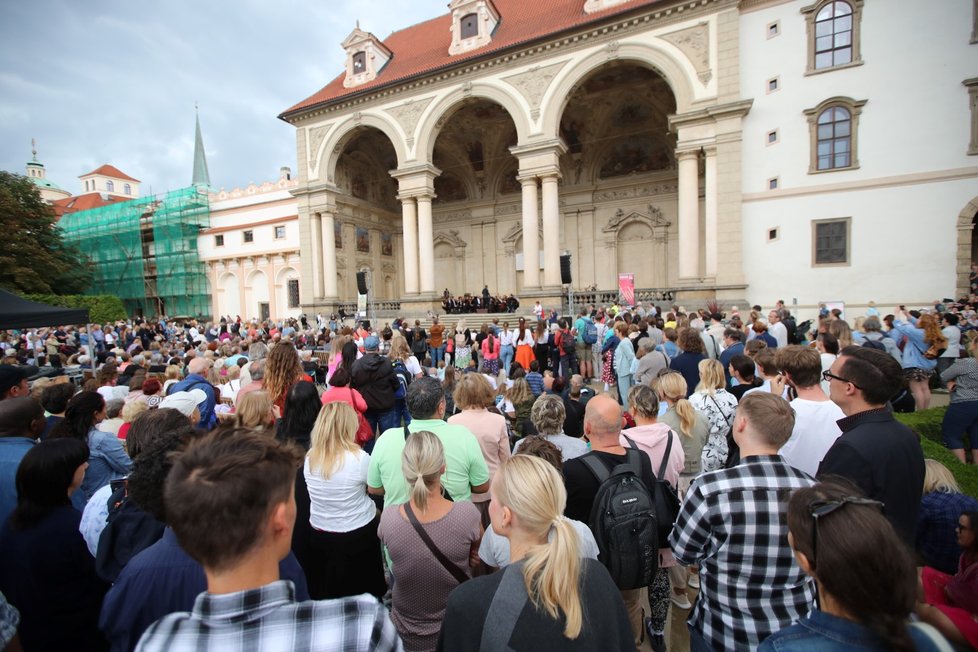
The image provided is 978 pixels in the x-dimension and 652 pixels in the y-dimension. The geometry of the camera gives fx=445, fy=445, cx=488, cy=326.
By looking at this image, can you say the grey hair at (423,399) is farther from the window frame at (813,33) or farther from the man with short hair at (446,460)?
the window frame at (813,33)

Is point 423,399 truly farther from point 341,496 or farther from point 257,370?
point 257,370

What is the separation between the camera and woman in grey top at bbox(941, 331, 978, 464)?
4285 mm

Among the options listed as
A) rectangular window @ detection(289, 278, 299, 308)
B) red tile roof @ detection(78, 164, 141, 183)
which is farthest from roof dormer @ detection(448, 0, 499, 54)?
red tile roof @ detection(78, 164, 141, 183)

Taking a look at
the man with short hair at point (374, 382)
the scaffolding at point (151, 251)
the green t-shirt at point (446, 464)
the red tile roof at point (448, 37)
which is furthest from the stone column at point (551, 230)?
the scaffolding at point (151, 251)

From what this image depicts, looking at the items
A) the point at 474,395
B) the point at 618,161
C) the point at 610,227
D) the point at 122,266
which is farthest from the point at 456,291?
the point at 122,266

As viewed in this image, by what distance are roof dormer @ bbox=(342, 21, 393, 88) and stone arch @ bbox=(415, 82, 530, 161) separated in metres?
5.60

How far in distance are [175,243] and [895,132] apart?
4250 cm

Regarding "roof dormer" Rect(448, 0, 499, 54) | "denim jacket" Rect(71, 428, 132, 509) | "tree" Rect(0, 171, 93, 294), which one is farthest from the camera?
"tree" Rect(0, 171, 93, 294)

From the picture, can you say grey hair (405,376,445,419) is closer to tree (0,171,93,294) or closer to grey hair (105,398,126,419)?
grey hair (105,398,126,419)

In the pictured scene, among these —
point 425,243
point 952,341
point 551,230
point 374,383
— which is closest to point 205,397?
point 374,383

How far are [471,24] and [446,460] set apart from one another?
23.9 metres

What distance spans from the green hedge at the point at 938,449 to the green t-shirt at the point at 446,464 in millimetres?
3969

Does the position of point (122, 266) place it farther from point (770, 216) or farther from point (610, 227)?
point (770, 216)

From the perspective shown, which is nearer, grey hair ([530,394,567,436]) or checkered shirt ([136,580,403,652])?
checkered shirt ([136,580,403,652])
